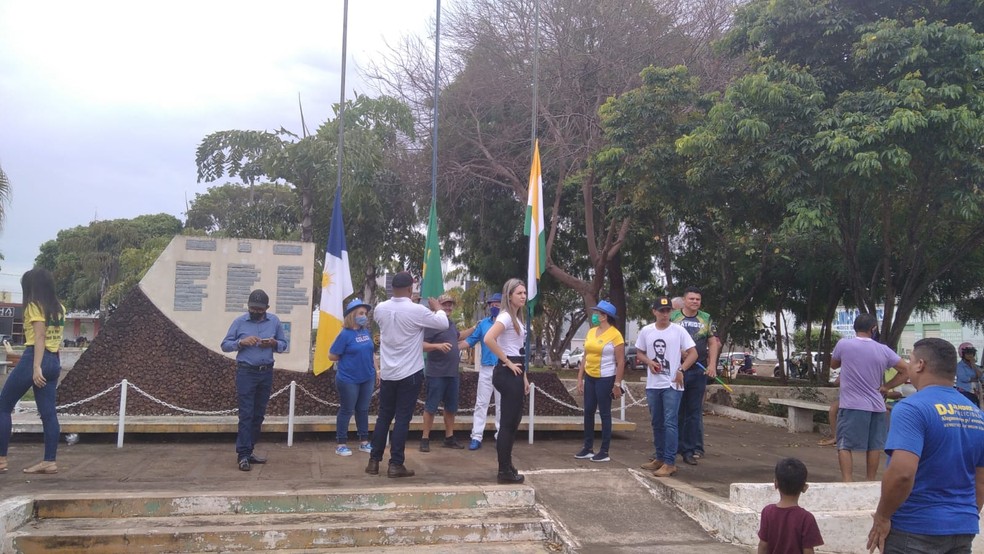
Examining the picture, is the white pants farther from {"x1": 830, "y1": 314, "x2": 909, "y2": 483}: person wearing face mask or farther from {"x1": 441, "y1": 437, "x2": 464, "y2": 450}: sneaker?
{"x1": 830, "y1": 314, "x2": 909, "y2": 483}: person wearing face mask

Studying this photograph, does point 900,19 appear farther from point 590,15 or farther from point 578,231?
point 578,231

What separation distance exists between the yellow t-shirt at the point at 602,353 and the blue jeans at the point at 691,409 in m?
0.86

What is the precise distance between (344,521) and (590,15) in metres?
15.6

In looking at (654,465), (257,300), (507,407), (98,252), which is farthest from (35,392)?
(98,252)

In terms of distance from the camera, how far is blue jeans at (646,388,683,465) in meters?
7.57

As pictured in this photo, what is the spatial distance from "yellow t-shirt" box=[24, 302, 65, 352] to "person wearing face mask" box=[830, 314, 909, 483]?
6.90 m

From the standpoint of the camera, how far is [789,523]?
3.82 metres

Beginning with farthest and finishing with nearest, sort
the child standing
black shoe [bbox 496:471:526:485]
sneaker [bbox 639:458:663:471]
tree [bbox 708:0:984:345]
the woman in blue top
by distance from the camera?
tree [bbox 708:0:984:345] < the woman in blue top < sneaker [bbox 639:458:663:471] < black shoe [bbox 496:471:526:485] < the child standing

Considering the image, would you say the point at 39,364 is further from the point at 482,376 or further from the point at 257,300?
the point at 482,376

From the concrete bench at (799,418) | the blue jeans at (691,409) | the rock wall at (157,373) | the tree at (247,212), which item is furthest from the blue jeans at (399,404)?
the tree at (247,212)

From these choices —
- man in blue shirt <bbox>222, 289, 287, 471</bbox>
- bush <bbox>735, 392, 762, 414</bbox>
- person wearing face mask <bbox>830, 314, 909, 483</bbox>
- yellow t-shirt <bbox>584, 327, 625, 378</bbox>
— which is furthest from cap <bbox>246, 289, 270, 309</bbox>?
bush <bbox>735, 392, 762, 414</bbox>

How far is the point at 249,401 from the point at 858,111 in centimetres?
925

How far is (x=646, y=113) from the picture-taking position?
567 inches

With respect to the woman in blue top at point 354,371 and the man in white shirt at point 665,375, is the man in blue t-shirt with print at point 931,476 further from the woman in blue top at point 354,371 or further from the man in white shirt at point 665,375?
the woman in blue top at point 354,371
